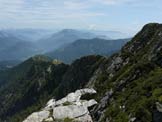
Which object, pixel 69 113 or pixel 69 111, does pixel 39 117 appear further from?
pixel 69 113

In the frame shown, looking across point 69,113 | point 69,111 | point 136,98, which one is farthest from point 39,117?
point 136,98

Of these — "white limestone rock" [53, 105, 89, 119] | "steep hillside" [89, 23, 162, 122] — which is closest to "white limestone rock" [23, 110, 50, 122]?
"white limestone rock" [53, 105, 89, 119]

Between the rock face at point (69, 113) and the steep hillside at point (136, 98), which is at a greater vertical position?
the steep hillside at point (136, 98)

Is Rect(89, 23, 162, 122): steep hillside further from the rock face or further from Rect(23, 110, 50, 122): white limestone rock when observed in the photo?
Rect(23, 110, 50, 122): white limestone rock

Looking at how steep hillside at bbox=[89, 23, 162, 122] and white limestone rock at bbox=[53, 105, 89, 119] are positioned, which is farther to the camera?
white limestone rock at bbox=[53, 105, 89, 119]

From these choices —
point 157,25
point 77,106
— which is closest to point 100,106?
point 77,106

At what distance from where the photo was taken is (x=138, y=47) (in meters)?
171

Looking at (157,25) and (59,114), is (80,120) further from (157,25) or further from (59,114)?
(157,25)

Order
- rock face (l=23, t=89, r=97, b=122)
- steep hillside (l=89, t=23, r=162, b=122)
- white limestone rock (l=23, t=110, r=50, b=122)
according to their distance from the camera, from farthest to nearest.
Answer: white limestone rock (l=23, t=110, r=50, b=122)
rock face (l=23, t=89, r=97, b=122)
steep hillside (l=89, t=23, r=162, b=122)

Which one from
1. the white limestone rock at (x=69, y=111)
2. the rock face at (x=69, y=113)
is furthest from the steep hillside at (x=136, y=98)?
the white limestone rock at (x=69, y=111)

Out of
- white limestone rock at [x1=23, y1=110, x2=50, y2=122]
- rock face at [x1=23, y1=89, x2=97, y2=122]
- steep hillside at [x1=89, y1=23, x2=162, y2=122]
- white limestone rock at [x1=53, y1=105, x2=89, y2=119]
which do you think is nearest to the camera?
steep hillside at [x1=89, y1=23, x2=162, y2=122]

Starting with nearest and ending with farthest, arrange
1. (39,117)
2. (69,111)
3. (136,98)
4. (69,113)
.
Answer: (136,98)
(69,113)
(69,111)
(39,117)

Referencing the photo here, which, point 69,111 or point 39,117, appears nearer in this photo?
point 69,111

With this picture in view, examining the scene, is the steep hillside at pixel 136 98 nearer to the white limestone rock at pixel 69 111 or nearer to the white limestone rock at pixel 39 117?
the white limestone rock at pixel 69 111
